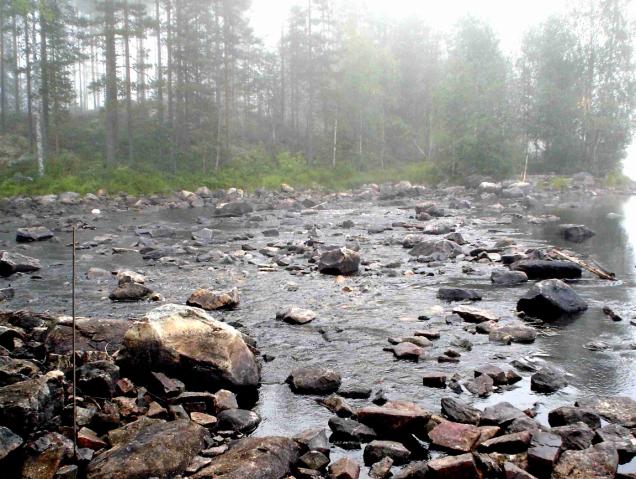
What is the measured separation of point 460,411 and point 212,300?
5082 millimetres

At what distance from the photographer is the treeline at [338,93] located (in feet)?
131

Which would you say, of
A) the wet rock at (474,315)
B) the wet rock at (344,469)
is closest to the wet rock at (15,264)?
the wet rock at (474,315)

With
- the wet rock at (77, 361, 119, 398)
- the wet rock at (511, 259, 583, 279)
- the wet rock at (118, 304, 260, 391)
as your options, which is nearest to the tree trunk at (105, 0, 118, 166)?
the wet rock at (511, 259, 583, 279)

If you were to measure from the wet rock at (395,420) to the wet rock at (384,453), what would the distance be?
0.99 feet

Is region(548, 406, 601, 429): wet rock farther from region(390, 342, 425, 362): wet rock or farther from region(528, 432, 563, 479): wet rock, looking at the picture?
region(390, 342, 425, 362): wet rock

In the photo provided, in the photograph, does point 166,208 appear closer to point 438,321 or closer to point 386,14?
point 438,321

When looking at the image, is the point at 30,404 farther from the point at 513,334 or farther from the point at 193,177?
the point at 193,177

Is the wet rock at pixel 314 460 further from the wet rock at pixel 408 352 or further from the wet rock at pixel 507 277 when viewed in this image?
the wet rock at pixel 507 277

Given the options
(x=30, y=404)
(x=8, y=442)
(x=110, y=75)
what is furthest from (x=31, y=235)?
(x=110, y=75)

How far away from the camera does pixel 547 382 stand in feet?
19.3

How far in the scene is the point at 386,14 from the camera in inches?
2402

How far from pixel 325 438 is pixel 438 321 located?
4.00m

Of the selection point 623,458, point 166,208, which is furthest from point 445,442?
point 166,208

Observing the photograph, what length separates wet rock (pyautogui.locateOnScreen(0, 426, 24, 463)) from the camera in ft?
13.6
